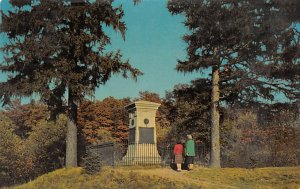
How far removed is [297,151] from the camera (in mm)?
21359

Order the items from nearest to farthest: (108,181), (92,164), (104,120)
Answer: (108,181)
(92,164)
(104,120)

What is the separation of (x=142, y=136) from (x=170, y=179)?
467 centimetres

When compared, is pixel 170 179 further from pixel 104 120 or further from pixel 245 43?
pixel 104 120

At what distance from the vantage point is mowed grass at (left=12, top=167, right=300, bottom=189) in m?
12.9

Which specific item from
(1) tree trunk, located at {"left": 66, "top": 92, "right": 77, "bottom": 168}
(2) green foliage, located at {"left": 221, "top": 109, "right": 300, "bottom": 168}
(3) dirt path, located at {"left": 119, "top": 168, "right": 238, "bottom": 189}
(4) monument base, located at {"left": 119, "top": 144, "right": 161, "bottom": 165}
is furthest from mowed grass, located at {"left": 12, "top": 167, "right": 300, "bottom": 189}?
(2) green foliage, located at {"left": 221, "top": 109, "right": 300, "bottom": 168}

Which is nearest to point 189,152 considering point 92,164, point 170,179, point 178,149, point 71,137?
point 178,149

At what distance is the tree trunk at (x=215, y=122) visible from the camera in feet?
63.5

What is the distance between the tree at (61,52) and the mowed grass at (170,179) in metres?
2.82

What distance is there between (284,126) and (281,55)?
6.31 meters

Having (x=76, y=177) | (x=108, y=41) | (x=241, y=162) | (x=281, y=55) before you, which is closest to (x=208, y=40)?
(x=281, y=55)

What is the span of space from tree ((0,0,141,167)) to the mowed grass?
282 cm

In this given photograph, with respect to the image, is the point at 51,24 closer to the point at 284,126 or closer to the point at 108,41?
the point at 108,41

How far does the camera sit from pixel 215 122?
19.8 meters

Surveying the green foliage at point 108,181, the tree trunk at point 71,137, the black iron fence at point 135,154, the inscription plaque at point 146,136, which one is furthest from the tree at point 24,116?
the green foliage at point 108,181
